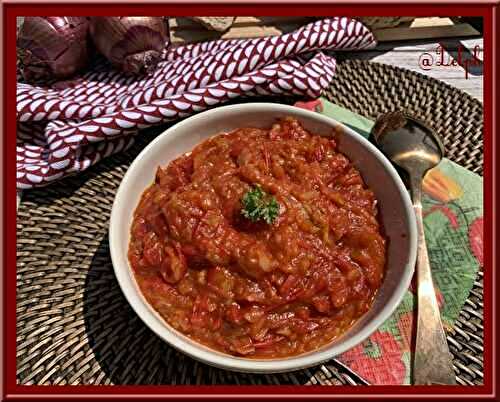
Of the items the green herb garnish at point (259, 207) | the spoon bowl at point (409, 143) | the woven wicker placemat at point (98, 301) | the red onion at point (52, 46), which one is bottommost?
the woven wicker placemat at point (98, 301)

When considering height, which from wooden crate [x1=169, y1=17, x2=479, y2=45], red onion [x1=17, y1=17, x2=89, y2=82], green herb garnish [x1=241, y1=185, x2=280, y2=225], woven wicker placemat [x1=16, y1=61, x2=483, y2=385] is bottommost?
woven wicker placemat [x1=16, y1=61, x2=483, y2=385]

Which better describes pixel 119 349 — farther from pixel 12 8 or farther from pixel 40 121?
pixel 12 8

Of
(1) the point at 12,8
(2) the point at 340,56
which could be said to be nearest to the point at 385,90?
(2) the point at 340,56

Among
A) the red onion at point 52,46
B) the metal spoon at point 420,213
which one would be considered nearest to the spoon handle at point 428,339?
the metal spoon at point 420,213

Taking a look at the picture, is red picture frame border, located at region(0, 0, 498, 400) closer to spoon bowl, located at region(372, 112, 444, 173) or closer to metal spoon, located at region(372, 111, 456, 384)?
metal spoon, located at region(372, 111, 456, 384)

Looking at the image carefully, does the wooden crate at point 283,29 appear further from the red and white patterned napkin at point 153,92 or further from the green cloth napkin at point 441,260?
the green cloth napkin at point 441,260

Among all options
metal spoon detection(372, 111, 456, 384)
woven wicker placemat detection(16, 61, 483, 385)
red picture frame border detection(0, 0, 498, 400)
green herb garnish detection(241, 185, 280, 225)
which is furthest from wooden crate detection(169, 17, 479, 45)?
green herb garnish detection(241, 185, 280, 225)
